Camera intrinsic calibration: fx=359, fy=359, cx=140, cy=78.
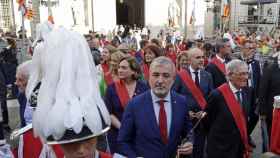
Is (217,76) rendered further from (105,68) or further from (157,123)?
(157,123)

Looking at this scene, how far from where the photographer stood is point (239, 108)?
3.88 meters

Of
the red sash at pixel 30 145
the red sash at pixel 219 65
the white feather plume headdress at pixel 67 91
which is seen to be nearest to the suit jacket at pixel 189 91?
the red sash at pixel 219 65

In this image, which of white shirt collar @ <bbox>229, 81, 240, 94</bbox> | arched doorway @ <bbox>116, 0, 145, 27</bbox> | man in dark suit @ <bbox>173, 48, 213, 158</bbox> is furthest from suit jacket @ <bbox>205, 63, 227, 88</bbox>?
arched doorway @ <bbox>116, 0, 145, 27</bbox>

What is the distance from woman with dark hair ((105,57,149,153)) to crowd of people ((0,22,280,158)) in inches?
0.4

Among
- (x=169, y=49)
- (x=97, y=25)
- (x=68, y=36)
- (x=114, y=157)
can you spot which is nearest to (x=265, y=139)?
(x=114, y=157)

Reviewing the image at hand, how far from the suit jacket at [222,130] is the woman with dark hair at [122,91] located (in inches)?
32.7

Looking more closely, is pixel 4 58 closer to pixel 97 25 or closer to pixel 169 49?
pixel 169 49

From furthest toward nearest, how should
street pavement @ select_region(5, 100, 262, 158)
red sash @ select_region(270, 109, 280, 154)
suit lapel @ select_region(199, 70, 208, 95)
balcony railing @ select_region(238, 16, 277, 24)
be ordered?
balcony railing @ select_region(238, 16, 277, 24) < street pavement @ select_region(5, 100, 262, 158) < suit lapel @ select_region(199, 70, 208, 95) < red sash @ select_region(270, 109, 280, 154)

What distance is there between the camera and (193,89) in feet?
16.0

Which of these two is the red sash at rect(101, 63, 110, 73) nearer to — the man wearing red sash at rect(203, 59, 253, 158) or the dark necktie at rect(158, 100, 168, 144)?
the man wearing red sash at rect(203, 59, 253, 158)

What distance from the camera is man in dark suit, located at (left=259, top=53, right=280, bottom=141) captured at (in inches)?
212

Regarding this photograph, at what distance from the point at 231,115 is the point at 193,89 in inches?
41.4

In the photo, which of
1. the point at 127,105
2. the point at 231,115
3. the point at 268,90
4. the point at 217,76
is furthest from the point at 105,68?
the point at 127,105

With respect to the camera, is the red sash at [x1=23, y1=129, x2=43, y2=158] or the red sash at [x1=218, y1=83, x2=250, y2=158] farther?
the red sash at [x1=218, y1=83, x2=250, y2=158]
